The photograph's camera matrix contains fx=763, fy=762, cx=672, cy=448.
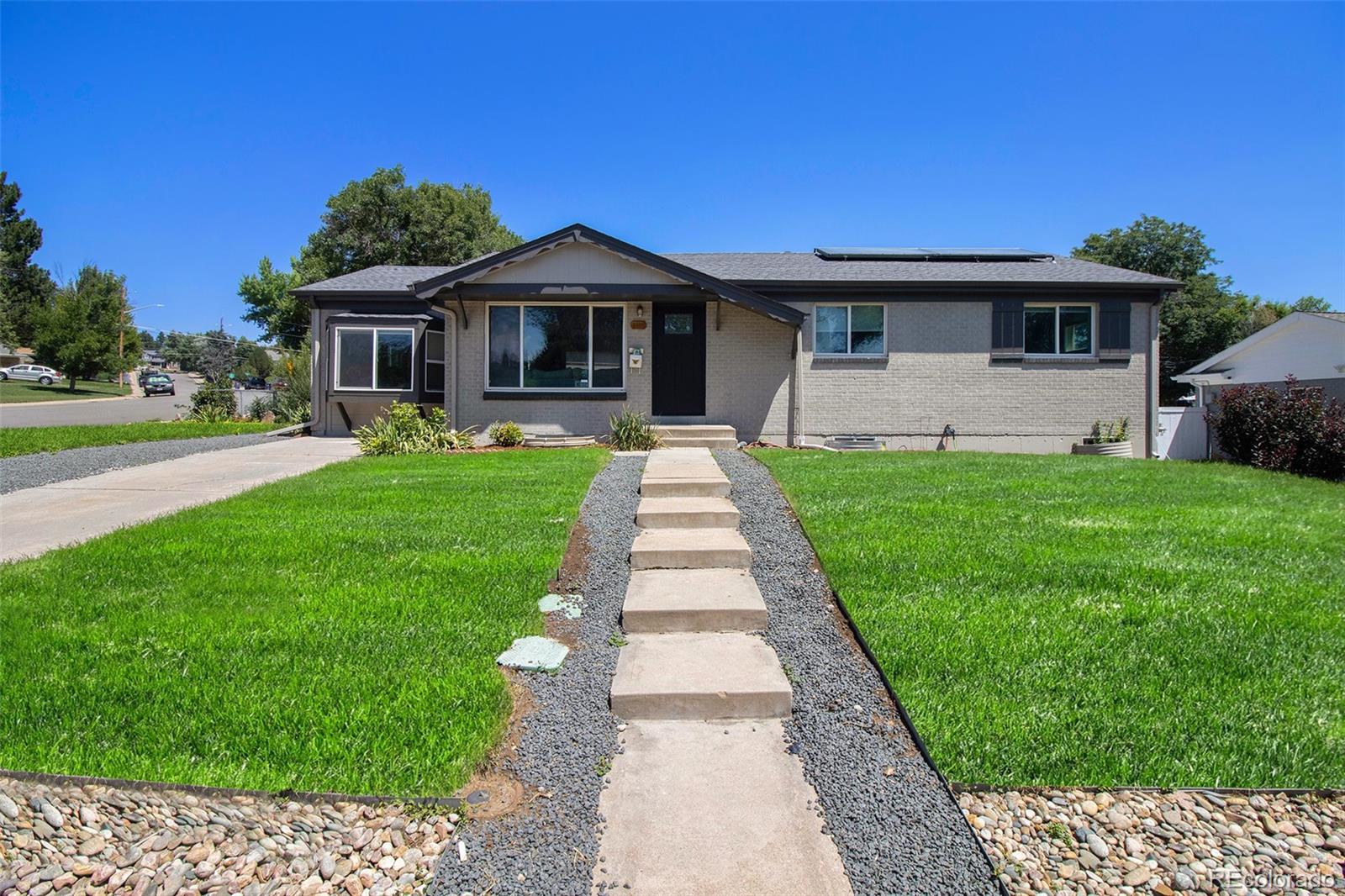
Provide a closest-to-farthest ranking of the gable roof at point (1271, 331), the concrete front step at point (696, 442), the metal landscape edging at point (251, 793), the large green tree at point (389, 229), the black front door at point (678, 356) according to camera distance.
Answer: the metal landscape edging at point (251, 793)
the concrete front step at point (696, 442)
the black front door at point (678, 356)
the gable roof at point (1271, 331)
the large green tree at point (389, 229)

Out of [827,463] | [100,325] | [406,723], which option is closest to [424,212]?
[100,325]

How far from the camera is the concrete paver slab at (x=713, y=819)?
250 centimetres

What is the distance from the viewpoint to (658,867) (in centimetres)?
255

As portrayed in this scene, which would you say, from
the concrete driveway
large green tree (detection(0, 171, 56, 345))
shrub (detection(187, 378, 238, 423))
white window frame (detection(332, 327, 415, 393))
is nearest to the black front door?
white window frame (detection(332, 327, 415, 393))

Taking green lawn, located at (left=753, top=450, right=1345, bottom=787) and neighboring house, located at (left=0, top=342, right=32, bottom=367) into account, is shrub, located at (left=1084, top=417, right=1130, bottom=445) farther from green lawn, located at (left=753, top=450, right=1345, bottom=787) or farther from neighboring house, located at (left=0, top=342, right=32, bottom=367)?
neighboring house, located at (left=0, top=342, right=32, bottom=367)

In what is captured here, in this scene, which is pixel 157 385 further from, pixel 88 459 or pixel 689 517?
pixel 689 517

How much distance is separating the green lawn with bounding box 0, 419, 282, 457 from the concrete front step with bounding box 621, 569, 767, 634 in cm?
1169

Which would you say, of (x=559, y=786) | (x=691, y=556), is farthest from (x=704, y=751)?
(x=691, y=556)

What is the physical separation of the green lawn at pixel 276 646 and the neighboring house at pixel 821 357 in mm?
7518

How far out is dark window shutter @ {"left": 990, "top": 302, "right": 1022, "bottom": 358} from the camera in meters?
15.1

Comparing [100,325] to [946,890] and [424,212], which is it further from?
[946,890]

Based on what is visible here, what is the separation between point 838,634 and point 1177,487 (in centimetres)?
682

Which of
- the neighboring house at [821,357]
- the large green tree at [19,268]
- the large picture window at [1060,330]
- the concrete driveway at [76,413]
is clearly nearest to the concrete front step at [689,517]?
the neighboring house at [821,357]

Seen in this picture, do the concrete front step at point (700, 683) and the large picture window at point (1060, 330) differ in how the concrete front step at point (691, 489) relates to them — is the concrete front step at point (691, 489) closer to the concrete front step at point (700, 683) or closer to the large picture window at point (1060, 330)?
the concrete front step at point (700, 683)
